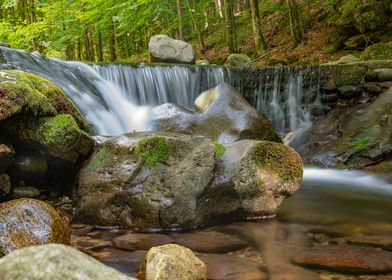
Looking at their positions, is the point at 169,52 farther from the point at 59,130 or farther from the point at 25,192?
the point at 25,192

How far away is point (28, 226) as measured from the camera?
339 cm

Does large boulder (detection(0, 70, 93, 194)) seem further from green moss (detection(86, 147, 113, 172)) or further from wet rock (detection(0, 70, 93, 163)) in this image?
green moss (detection(86, 147, 113, 172))

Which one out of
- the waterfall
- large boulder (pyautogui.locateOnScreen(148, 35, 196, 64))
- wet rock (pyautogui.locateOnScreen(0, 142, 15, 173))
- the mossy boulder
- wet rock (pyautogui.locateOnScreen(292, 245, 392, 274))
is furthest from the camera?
large boulder (pyautogui.locateOnScreen(148, 35, 196, 64))

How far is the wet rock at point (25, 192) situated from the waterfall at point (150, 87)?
8.07 ft

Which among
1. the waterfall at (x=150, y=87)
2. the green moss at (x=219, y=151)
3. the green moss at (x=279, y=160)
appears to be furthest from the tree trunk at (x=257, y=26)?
the green moss at (x=279, y=160)

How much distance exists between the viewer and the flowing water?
4625 millimetres

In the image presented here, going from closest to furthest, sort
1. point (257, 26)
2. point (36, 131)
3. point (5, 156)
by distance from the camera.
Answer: point (5, 156)
point (36, 131)
point (257, 26)

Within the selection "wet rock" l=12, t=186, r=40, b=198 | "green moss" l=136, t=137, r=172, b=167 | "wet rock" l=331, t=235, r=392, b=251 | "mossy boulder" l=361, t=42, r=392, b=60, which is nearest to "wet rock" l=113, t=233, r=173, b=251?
"green moss" l=136, t=137, r=172, b=167

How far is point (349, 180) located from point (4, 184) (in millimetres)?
5477

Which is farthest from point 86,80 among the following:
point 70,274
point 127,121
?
point 70,274

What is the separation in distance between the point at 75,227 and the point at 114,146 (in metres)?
0.98

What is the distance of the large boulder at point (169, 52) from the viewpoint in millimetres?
14016

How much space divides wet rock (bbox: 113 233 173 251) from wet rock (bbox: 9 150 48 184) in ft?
4.59

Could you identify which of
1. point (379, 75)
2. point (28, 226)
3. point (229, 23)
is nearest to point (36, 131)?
point (28, 226)
